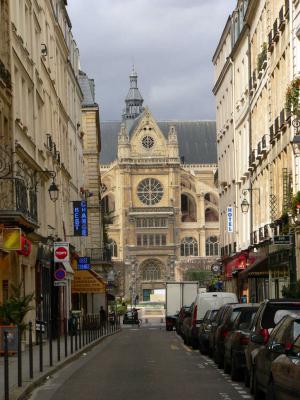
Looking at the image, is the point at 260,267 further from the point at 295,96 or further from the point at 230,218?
the point at 230,218

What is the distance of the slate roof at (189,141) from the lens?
7500 inches

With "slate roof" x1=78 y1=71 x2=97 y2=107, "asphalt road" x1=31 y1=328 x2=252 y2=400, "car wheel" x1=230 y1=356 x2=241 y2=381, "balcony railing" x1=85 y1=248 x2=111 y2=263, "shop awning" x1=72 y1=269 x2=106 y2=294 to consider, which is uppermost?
"slate roof" x1=78 y1=71 x2=97 y2=107

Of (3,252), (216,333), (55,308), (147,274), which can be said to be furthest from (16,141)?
(147,274)

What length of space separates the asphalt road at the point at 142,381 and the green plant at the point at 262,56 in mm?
18794

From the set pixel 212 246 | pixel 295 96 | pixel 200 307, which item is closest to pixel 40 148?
pixel 200 307

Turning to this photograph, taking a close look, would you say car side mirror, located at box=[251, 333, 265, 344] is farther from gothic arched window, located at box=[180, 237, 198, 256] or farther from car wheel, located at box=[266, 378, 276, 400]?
gothic arched window, located at box=[180, 237, 198, 256]

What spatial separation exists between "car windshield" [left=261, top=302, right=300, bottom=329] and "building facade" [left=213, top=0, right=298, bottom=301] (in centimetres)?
1399

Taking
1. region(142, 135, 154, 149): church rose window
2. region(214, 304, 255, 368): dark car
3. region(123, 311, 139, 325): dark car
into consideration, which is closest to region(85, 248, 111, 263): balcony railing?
region(123, 311, 139, 325): dark car

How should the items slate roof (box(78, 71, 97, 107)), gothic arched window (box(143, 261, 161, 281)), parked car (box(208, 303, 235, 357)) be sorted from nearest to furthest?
parked car (box(208, 303, 235, 357)), slate roof (box(78, 71, 97, 107)), gothic arched window (box(143, 261, 161, 281))

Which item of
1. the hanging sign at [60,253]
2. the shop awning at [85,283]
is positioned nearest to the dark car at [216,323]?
the hanging sign at [60,253]

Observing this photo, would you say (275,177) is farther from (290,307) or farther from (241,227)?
(290,307)

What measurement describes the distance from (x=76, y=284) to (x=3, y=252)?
27.3 meters

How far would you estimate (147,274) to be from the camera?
17575 centimetres

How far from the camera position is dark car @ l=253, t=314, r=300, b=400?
44.5 ft
